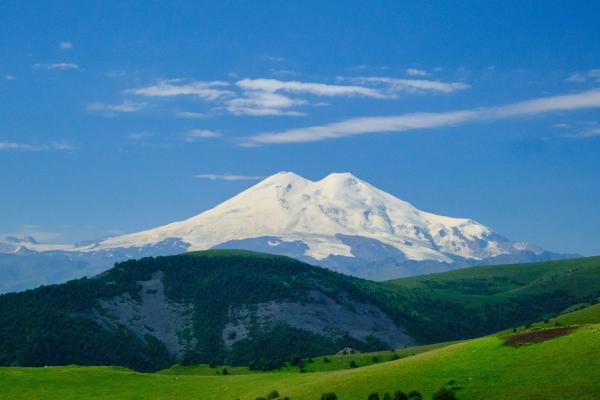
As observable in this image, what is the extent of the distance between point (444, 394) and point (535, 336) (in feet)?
62.4

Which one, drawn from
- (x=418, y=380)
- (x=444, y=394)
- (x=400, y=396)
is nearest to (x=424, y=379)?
(x=418, y=380)

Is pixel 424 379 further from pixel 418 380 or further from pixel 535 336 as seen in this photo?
pixel 535 336

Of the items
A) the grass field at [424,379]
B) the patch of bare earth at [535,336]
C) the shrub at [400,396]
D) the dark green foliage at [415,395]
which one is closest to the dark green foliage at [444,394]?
the grass field at [424,379]

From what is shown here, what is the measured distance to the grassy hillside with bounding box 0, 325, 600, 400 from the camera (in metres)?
68.3

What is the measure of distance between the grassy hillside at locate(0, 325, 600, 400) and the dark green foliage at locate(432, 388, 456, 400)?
2.87 ft

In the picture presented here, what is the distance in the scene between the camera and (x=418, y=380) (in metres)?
75.0

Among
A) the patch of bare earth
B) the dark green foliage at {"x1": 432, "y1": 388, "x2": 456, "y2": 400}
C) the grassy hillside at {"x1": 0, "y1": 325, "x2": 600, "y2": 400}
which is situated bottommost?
the dark green foliage at {"x1": 432, "y1": 388, "x2": 456, "y2": 400}

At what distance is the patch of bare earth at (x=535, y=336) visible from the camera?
8025cm

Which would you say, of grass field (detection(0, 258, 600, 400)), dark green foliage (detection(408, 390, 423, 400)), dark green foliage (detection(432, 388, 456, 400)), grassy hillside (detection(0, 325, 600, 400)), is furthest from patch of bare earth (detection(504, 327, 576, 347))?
dark green foliage (detection(408, 390, 423, 400))

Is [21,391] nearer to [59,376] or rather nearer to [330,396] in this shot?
[59,376]

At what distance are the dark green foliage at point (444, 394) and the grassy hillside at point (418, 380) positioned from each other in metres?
0.87

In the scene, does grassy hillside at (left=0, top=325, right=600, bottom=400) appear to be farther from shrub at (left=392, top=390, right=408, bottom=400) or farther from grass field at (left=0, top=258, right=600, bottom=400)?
shrub at (left=392, top=390, right=408, bottom=400)

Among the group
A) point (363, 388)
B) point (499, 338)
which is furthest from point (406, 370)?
point (499, 338)

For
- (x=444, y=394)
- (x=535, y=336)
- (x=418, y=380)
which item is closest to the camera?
(x=444, y=394)
